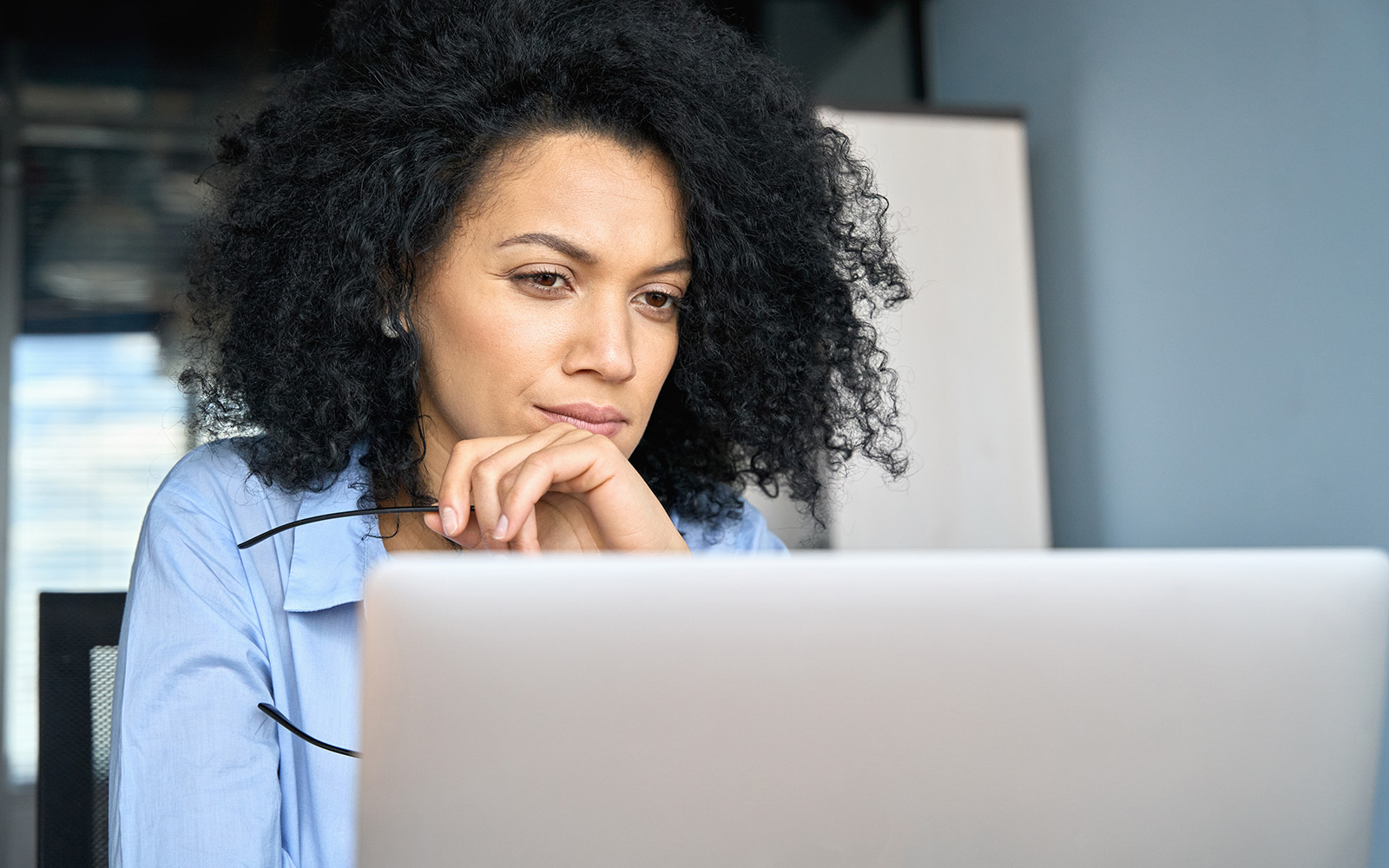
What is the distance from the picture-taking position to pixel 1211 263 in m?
2.04

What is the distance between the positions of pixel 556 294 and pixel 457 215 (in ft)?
0.48

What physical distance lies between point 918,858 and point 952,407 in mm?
1989

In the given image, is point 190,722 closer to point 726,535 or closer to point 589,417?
point 589,417

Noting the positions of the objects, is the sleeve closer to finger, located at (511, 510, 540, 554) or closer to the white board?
finger, located at (511, 510, 540, 554)

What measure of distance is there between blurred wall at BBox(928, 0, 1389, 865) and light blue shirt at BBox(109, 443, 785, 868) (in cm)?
146

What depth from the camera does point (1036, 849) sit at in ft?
1.57

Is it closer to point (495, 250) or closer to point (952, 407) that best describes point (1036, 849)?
point (495, 250)

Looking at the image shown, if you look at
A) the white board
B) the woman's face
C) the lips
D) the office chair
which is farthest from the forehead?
the white board

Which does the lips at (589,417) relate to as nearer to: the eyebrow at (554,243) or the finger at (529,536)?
the eyebrow at (554,243)

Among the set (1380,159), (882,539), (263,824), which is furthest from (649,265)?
(882,539)

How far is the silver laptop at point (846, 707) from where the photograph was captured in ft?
1.41

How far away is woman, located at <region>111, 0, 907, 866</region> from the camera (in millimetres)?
869

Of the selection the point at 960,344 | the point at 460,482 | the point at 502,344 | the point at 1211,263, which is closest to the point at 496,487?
the point at 460,482

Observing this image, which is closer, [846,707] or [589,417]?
[846,707]
